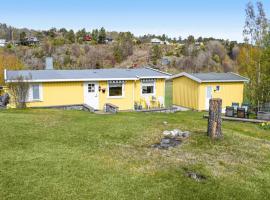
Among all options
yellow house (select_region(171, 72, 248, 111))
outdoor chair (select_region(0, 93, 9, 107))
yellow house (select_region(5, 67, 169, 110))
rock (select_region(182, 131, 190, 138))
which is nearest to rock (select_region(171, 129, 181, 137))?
rock (select_region(182, 131, 190, 138))

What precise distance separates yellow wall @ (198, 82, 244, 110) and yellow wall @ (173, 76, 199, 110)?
0.36m

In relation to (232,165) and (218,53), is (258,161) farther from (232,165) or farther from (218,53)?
(218,53)

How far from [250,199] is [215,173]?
117 cm

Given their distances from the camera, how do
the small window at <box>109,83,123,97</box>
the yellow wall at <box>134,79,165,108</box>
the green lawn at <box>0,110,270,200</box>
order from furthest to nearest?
the yellow wall at <box>134,79,165,108</box> → the small window at <box>109,83,123,97</box> → the green lawn at <box>0,110,270,200</box>

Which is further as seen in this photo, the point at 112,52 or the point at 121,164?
the point at 112,52

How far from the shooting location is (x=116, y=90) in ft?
65.2

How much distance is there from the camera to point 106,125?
432 inches

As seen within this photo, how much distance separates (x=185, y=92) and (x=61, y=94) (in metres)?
9.75

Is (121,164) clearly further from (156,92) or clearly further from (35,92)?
(156,92)

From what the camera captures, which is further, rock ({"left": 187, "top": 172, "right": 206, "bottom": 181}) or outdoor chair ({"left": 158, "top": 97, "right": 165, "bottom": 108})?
outdoor chair ({"left": 158, "top": 97, "right": 165, "bottom": 108})

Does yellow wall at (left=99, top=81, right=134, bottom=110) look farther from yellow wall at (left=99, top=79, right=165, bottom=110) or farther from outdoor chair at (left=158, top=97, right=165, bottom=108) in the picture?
outdoor chair at (left=158, top=97, right=165, bottom=108)

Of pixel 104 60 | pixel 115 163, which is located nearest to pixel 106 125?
pixel 115 163

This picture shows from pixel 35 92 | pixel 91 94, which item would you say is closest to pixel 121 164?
pixel 35 92

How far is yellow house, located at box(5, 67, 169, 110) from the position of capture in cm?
Answer: 1769
